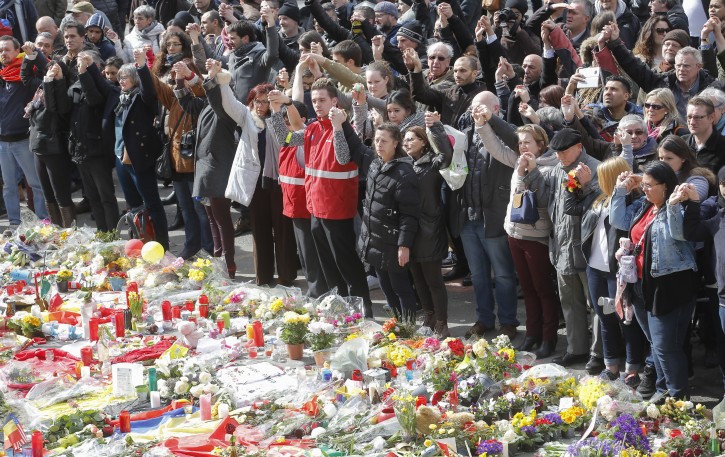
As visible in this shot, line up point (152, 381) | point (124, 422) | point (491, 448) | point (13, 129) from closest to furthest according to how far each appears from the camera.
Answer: point (491, 448) < point (124, 422) < point (152, 381) < point (13, 129)

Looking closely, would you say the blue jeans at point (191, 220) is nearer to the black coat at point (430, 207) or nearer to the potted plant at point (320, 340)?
the black coat at point (430, 207)

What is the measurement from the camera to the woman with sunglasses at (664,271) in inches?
305

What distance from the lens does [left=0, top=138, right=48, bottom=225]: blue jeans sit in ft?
44.9

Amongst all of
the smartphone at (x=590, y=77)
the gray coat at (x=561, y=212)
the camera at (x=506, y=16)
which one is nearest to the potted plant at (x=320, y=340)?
the gray coat at (x=561, y=212)

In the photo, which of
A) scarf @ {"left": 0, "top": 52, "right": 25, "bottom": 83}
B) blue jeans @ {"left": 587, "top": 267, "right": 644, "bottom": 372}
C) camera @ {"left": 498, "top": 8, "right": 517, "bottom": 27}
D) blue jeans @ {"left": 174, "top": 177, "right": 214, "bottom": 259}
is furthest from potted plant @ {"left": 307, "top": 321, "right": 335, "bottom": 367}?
scarf @ {"left": 0, "top": 52, "right": 25, "bottom": 83}

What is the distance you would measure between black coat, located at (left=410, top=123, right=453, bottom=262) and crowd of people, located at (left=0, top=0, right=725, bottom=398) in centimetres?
2

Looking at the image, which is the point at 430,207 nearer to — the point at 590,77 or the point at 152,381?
the point at 590,77

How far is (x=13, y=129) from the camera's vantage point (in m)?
13.6

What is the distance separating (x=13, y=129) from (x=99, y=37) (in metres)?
1.69

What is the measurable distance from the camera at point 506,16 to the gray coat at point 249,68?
2.27 metres

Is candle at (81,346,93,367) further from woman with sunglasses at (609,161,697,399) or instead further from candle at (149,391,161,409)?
woman with sunglasses at (609,161,697,399)

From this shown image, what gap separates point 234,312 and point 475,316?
6.59 ft

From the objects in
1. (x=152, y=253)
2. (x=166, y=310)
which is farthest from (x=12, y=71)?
(x=166, y=310)

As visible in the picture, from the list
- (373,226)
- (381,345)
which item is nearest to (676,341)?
(381,345)
